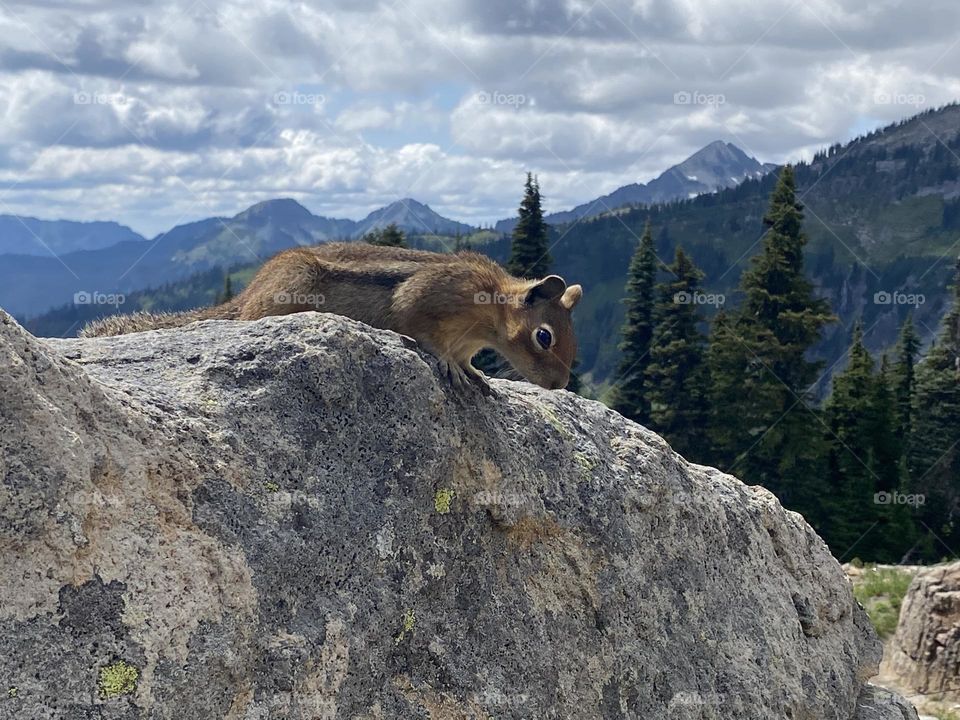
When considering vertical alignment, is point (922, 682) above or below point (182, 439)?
below

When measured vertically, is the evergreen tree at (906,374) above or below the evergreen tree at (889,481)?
above

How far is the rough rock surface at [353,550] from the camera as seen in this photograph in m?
4.81

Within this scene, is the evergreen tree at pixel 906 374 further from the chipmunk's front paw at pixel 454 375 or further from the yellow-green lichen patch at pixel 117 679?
the yellow-green lichen patch at pixel 117 679

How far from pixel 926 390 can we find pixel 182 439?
1966 inches

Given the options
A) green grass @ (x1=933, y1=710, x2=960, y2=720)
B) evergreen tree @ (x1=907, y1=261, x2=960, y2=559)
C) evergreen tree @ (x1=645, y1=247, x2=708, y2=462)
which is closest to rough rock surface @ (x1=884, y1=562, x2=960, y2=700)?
green grass @ (x1=933, y1=710, x2=960, y2=720)

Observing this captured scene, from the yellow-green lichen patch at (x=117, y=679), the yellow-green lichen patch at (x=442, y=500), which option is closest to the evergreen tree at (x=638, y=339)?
the yellow-green lichen patch at (x=442, y=500)

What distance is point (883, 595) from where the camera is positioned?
70.9 ft

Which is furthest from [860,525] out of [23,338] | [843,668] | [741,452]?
[23,338]

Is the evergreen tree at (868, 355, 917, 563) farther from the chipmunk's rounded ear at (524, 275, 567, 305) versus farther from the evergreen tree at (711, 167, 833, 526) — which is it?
the chipmunk's rounded ear at (524, 275, 567, 305)

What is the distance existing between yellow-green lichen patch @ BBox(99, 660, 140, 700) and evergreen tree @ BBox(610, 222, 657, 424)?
43.0 metres

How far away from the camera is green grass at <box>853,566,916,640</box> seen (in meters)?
19.6

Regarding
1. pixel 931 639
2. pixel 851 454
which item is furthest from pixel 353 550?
pixel 851 454

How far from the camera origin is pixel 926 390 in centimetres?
4919

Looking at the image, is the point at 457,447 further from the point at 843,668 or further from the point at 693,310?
the point at 693,310
